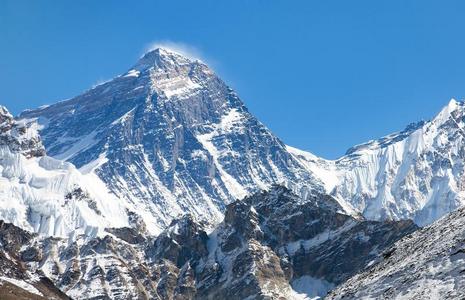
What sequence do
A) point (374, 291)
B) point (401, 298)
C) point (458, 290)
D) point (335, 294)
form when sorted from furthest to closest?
point (335, 294) < point (374, 291) < point (401, 298) < point (458, 290)

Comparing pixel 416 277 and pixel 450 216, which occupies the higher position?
pixel 450 216

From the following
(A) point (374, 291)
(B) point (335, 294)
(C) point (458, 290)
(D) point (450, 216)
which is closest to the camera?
(C) point (458, 290)

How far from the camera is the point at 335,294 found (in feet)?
363

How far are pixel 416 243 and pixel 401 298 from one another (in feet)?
76.4

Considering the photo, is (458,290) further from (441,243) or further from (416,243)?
(416,243)

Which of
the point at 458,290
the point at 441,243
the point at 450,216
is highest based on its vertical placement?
the point at 450,216

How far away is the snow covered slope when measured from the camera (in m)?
88.8

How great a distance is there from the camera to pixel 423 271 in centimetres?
9456

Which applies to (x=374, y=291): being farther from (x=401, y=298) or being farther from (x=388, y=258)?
(x=388, y=258)

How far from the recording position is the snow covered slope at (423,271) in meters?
88.8

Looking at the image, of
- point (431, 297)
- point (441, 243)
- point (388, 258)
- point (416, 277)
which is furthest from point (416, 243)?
point (431, 297)

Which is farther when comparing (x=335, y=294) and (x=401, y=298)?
(x=335, y=294)

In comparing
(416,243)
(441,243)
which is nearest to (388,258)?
(416,243)

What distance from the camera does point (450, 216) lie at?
392 ft
